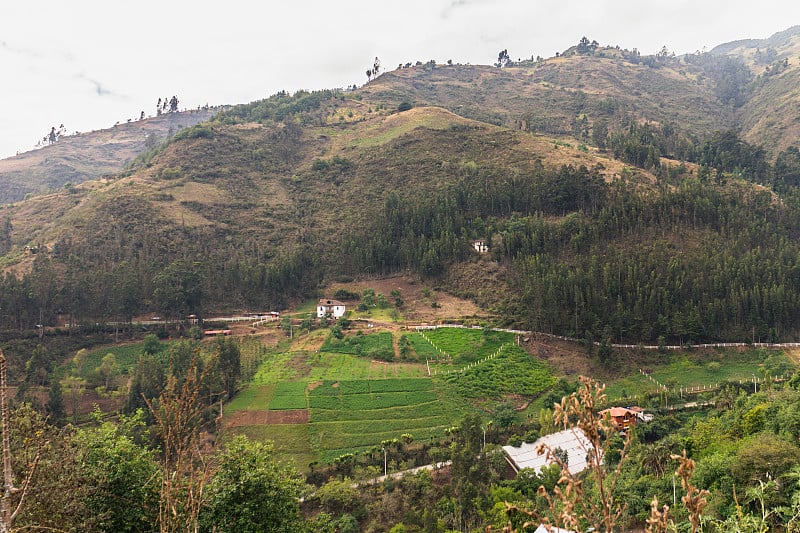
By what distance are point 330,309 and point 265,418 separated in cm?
1984

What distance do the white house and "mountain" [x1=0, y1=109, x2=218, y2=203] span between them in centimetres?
8415

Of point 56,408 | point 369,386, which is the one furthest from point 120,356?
point 369,386

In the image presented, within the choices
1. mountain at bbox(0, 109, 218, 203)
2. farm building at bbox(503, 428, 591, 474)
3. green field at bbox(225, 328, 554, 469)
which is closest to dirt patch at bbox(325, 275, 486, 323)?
green field at bbox(225, 328, 554, 469)

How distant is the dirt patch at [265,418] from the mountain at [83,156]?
97.3 m

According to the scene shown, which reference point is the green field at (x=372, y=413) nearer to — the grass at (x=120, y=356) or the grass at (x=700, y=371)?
the grass at (x=700, y=371)

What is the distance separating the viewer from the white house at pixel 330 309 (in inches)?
2052

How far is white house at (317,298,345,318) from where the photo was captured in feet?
171

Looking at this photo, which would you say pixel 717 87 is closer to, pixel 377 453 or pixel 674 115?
pixel 674 115

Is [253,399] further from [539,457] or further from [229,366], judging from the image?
[539,457]

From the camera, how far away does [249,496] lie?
1383 centimetres

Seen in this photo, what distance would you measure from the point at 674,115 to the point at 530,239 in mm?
91894

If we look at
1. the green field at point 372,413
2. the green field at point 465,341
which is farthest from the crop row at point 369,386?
the green field at point 465,341

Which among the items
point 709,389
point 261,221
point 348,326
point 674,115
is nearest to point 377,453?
point 348,326

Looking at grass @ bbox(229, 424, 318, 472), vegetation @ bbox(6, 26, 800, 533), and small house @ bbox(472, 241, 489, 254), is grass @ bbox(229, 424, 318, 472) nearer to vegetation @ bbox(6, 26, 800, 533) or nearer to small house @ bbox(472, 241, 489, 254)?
vegetation @ bbox(6, 26, 800, 533)
